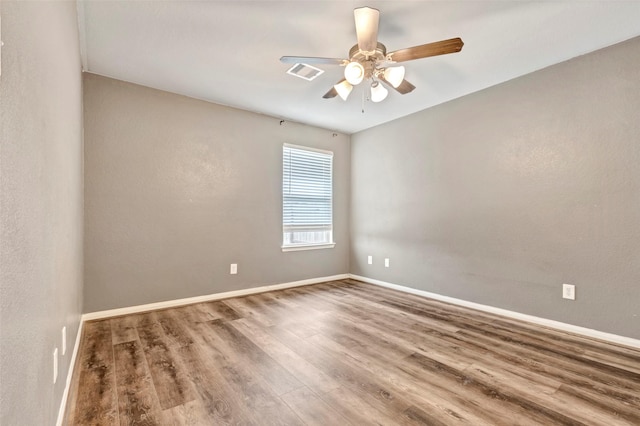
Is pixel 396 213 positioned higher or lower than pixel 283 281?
higher

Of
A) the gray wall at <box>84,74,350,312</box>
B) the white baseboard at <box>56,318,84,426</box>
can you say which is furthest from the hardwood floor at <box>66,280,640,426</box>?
the gray wall at <box>84,74,350,312</box>

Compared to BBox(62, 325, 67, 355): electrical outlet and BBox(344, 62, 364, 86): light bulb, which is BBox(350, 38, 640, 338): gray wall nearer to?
BBox(344, 62, 364, 86): light bulb

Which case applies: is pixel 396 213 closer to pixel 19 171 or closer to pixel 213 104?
pixel 213 104

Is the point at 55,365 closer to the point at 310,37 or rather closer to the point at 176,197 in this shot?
the point at 176,197

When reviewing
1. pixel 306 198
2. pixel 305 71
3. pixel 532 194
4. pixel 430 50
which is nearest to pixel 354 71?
pixel 430 50

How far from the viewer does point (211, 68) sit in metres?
2.82

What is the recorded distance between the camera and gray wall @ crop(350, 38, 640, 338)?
2406 mm

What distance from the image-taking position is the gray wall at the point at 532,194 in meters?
2.41

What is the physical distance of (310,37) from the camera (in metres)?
2.33

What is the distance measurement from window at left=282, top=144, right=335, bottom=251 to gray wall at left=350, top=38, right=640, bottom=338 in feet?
3.48

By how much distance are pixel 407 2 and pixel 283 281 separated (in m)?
3.51

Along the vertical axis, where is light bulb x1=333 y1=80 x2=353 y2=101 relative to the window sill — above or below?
above

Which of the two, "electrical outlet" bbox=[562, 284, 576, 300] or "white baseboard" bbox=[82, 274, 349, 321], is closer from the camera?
"electrical outlet" bbox=[562, 284, 576, 300]

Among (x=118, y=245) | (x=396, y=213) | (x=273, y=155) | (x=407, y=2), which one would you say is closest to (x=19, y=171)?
(x=407, y=2)
